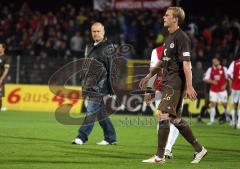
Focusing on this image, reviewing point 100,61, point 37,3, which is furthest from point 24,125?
point 37,3

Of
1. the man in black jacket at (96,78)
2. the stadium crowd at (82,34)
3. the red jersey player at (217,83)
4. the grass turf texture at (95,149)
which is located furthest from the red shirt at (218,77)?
the man in black jacket at (96,78)

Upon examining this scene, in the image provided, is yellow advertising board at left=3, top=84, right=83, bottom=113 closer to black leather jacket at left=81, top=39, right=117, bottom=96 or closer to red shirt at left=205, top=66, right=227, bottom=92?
red shirt at left=205, top=66, right=227, bottom=92

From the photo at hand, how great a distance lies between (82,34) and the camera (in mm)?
32688

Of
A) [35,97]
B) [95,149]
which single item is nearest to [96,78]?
[95,149]

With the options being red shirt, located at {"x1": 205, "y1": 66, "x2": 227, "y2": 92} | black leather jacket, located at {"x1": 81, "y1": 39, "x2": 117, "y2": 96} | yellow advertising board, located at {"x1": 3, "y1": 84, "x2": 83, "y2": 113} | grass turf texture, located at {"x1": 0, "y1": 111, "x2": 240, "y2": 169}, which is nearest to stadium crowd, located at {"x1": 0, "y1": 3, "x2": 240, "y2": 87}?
yellow advertising board, located at {"x1": 3, "y1": 84, "x2": 83, "y2": 113}

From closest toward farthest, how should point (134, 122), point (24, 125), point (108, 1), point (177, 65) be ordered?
point (177, 65) < point (24, 125) < point (134, 122) < point (108, 1)

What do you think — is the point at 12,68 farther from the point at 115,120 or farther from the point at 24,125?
the point at 24,125

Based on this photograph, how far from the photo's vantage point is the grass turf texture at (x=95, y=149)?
11203mm

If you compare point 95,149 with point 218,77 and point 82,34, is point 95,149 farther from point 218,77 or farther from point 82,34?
point 82,34

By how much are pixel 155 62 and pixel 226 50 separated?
18.6 metres

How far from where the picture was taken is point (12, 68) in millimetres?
30266

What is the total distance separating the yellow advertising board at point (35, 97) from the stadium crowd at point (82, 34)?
1.51 feet

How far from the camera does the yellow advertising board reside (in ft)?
95.9

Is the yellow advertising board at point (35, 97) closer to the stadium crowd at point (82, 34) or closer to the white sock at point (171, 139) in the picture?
the stadium crowd at point (82, 34)
